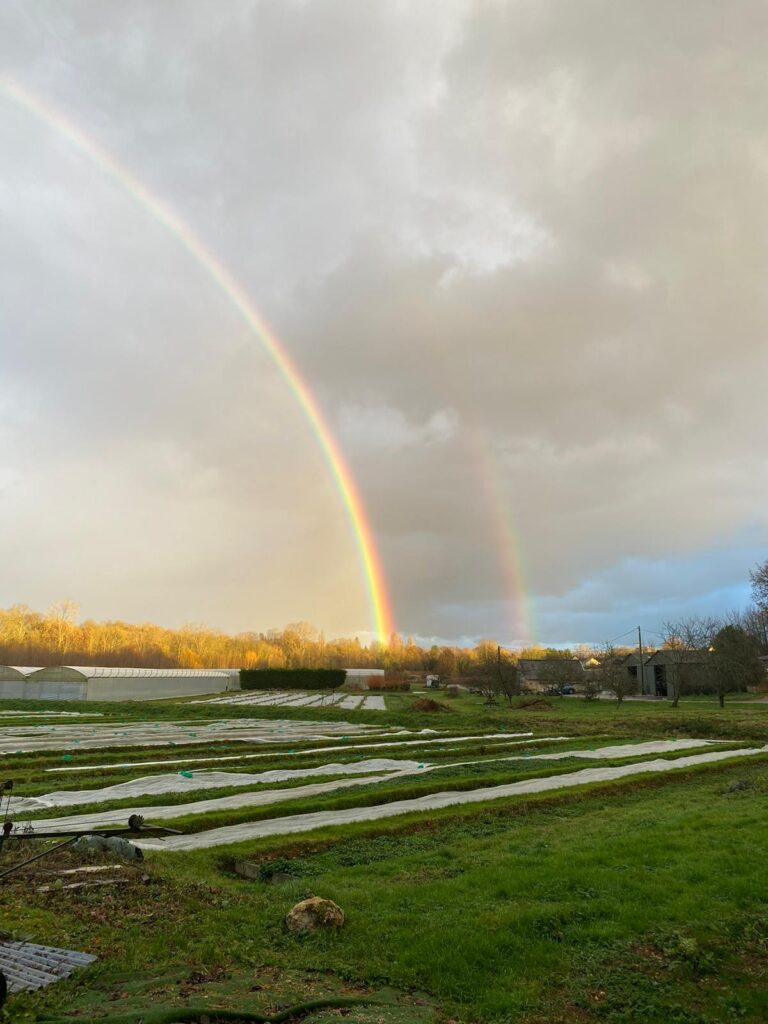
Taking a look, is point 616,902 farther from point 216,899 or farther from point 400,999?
point 216,899

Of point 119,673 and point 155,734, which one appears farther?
point 119,673

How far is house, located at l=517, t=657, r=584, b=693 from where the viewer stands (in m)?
71.3

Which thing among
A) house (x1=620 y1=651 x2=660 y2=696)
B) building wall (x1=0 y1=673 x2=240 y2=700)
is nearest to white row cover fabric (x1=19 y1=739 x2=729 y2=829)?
building wall (x1=0 y1=673 x2=240 y2=700)

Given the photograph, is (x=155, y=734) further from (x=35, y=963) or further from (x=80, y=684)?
(x=80, y=684)

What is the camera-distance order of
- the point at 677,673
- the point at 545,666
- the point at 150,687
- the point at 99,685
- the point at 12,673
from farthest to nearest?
the point at 545,666 < the point at 150,687 < the point at 12,673 < the point at 99,685 < the point at 677,673

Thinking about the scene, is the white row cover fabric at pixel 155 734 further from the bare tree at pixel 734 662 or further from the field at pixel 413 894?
the bare tree at pixel 734 662

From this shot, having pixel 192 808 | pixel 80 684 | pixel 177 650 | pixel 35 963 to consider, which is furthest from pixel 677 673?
pixel 177 650

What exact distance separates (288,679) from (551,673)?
33.4 meters

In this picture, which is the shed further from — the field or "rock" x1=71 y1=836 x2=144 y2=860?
"rock" x1=71 y1=836 x2=144 y2=860

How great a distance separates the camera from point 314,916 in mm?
7230

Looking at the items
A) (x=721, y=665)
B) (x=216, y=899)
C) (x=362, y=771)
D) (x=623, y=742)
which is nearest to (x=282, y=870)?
(x=216, y=899)

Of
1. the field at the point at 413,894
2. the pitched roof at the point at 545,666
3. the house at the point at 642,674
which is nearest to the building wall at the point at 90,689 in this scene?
the pitched roof at the point at 545,666

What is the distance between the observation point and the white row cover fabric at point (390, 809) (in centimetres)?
1146

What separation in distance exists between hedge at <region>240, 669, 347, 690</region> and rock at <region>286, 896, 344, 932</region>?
78.8 m
